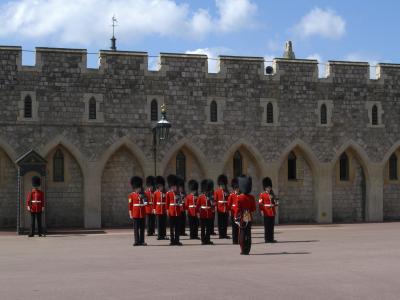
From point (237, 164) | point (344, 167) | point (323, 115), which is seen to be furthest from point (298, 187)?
point (323, 115)

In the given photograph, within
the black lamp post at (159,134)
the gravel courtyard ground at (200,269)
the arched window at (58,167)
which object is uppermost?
the black lamp post at (159,134)

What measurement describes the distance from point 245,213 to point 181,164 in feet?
35.4

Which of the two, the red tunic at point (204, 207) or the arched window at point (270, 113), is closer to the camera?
the red tunic at point (204, 207)

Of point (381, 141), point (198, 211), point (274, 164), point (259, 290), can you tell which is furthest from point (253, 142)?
point (259, 290)

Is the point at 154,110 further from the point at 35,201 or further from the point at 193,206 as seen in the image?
the point at 193,206

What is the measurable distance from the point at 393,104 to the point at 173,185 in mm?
12222

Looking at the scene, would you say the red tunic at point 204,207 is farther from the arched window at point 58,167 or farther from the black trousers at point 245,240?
the arched window at point 58,167

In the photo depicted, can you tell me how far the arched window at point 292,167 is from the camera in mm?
27302

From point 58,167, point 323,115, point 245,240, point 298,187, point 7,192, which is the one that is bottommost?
point 245,240

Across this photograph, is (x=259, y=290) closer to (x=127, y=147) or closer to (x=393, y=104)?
(x=127, y=147)

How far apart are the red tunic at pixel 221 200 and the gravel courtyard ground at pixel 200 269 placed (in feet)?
3.55

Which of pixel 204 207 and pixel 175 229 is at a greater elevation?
pixel 204 207

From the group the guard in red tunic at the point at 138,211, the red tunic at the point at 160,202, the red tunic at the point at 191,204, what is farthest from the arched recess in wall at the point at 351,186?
the guard in red tunic at the point at 138,211

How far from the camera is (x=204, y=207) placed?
19141mm
